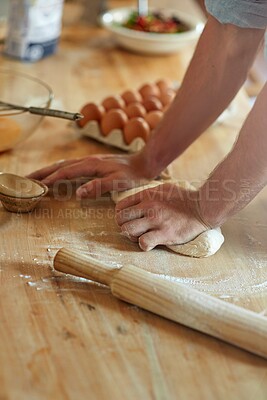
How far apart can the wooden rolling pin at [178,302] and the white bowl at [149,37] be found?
1.15m

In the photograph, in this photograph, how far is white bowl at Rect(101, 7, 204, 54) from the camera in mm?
2113

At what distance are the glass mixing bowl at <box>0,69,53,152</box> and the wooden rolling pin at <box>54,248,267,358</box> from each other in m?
0.48

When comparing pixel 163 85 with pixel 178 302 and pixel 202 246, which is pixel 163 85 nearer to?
pixel 202 246

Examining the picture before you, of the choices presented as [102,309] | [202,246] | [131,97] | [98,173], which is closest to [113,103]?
[131,97]

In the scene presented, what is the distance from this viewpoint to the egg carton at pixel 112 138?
5.23 feet

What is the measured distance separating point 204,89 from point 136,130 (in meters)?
0.22

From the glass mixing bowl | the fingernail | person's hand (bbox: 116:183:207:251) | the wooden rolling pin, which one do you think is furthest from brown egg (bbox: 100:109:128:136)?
the wooden rolling pin

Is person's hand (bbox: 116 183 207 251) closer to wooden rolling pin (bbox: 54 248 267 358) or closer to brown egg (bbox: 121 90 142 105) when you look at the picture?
wooden rolling pin (bbox: 54 248 267 358)

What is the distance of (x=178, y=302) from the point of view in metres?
1.04

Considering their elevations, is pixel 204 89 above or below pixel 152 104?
above

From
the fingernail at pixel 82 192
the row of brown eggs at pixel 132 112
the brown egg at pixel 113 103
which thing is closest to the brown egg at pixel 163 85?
the row of brown eggs at pixel 132 112

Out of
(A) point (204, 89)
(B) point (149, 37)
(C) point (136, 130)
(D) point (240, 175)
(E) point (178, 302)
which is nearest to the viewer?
(E) point (178, 302)

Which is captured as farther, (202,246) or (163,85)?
(163,85)

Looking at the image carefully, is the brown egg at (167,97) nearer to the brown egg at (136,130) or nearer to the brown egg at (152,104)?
the brown egg at (152,104)
